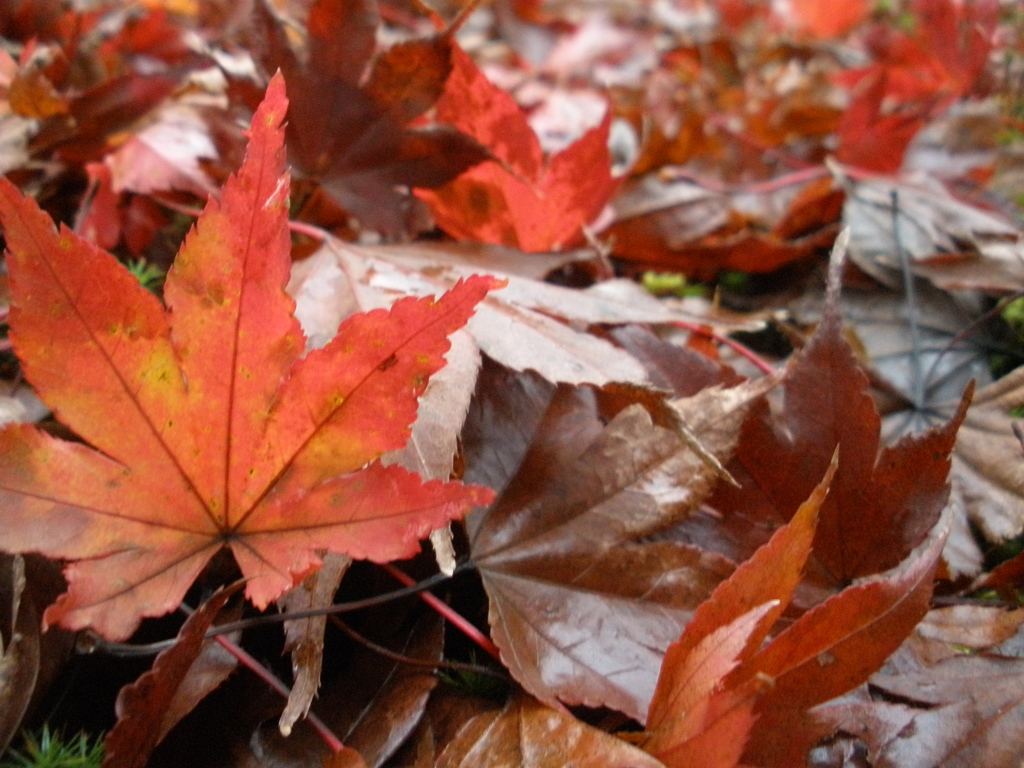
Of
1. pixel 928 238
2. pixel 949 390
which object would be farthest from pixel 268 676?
pixel 928 238

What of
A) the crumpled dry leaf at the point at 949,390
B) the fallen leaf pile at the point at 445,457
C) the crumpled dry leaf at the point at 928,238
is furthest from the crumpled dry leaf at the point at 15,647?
the crumpled dry leaf at the point at 928,238

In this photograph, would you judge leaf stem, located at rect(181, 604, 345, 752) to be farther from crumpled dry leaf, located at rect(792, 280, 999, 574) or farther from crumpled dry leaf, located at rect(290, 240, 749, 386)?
crumpled dry leaf, located at rect(792, 280, 999, 574)

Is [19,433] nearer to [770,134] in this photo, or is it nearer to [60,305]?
[60,305]

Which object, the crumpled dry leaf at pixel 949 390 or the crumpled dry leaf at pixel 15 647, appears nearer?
the crumpled dry leaf at pixel 15 647

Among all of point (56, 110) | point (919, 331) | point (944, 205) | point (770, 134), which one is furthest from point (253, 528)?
point (770, 134)

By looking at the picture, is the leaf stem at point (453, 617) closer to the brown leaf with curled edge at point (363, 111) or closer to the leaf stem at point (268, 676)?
the leaf stem at point (268, 676)

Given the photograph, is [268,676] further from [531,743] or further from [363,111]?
[363,111]
